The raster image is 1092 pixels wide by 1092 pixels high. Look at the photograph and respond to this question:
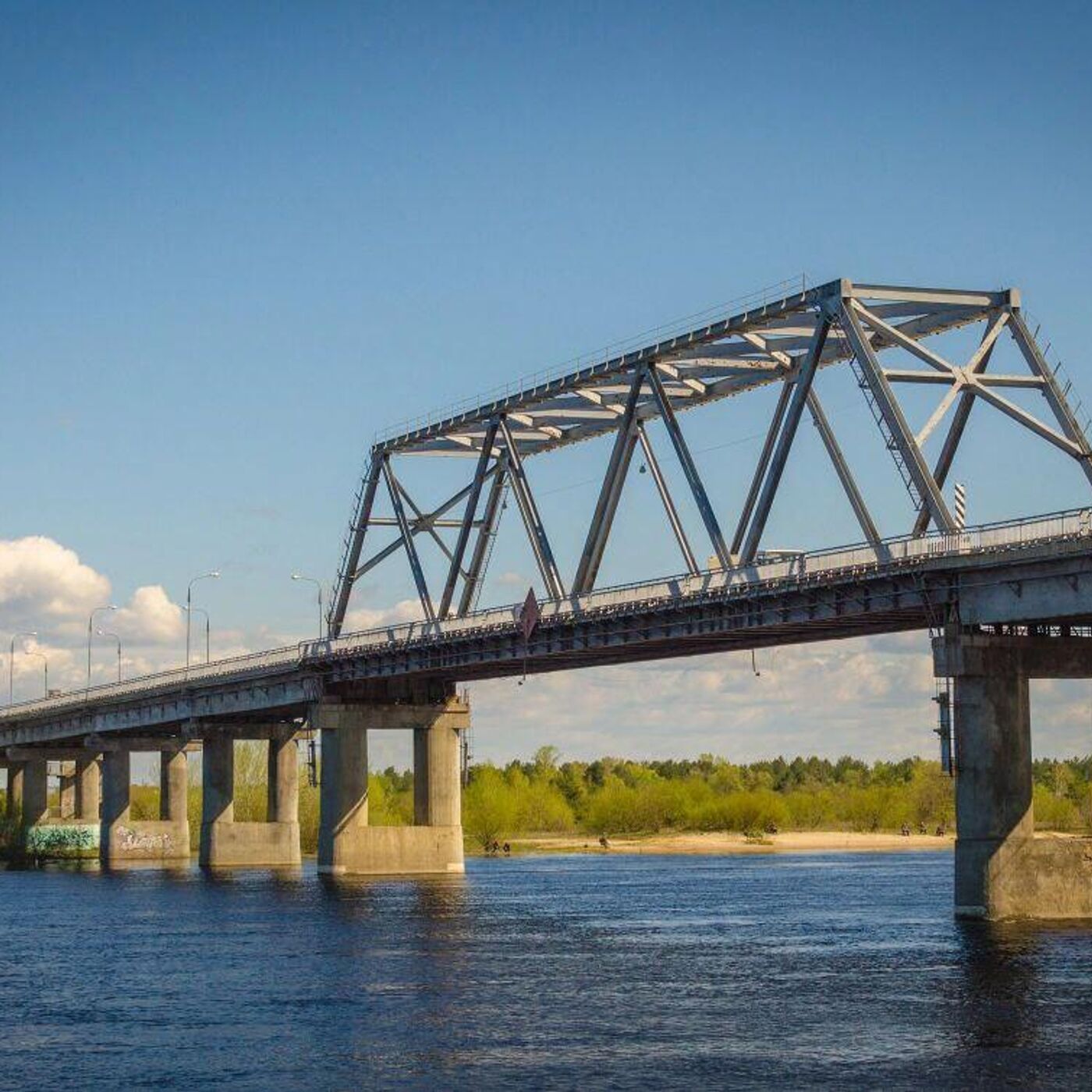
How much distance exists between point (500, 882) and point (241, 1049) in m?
79.2

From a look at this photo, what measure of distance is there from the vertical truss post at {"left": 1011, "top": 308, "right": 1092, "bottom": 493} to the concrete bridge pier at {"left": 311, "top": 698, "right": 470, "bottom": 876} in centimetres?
4789

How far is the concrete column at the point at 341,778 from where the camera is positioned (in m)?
119

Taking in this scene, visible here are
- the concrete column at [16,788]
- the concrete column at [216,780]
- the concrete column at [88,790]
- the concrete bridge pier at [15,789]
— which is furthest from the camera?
the concrete bridge pier at [15,789]

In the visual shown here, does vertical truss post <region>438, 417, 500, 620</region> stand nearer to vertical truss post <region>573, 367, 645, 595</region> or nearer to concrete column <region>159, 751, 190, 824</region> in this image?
vertical truss post <region>573, 367, 645, 595</region>

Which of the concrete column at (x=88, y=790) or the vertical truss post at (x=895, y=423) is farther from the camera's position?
the concrete column at (x=88, y=790)

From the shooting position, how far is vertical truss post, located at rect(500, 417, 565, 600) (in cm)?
10275

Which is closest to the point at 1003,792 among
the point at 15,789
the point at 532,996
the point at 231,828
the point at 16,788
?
the point at 532,996

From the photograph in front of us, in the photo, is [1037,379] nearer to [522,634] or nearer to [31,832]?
[522,634]

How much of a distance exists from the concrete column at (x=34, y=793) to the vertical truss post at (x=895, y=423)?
10913cm

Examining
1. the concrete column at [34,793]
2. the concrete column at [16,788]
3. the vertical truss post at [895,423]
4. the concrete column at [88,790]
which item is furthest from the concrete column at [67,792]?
the vertical truss post at [895,423]

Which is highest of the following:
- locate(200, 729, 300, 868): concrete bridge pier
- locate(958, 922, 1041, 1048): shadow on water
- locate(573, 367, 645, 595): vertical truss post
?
locate(573, 367, 645, 595): vertical truss post

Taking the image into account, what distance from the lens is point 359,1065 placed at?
43.5m

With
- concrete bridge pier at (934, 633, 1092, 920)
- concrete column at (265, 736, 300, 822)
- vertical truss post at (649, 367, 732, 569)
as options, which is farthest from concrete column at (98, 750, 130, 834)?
concrete bridge pier at (934, 633, 1092, 920)

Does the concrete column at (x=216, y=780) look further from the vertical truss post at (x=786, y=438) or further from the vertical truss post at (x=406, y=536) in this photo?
the vertical truss post at (x=786, y=438)
